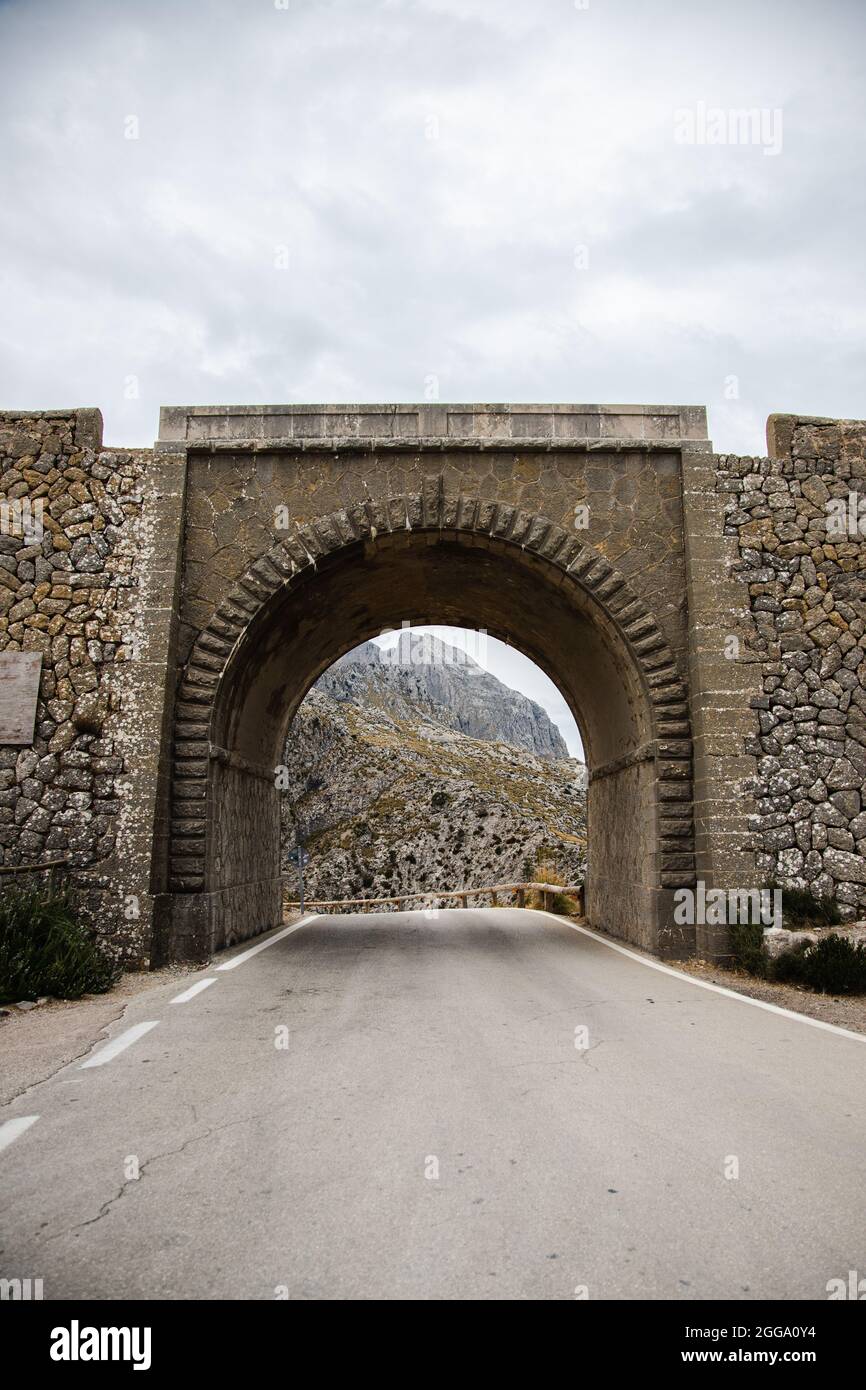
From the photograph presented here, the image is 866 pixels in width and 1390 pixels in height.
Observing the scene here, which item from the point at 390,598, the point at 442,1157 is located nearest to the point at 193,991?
the point at 442,1157

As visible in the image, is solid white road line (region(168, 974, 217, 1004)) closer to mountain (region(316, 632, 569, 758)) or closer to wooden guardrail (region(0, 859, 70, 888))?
wooden guardrail (region(0, 859, 70, 888))

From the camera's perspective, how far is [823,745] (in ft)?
35.8

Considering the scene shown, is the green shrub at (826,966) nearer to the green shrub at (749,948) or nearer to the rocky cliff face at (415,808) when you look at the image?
the green shrub at (749,948)

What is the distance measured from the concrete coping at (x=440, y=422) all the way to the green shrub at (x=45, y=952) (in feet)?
20.2

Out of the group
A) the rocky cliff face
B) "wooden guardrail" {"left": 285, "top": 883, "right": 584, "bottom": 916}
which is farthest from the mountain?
"wooden guardrail" {"left": 285, "top": 883, "right": 584, "bottom": 916}

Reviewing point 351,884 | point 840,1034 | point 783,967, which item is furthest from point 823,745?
point 351,884

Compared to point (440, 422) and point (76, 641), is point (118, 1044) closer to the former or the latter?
point (76, 641)

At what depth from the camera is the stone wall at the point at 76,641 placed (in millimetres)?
10469

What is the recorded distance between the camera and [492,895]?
26.3 meters

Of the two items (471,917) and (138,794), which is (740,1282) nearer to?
(138,794)

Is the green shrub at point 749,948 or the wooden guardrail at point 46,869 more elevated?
the wooden guardrail at point 46,869

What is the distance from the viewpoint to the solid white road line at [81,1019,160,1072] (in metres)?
5.77

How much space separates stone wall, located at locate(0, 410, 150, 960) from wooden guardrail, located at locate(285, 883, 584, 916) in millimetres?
9601

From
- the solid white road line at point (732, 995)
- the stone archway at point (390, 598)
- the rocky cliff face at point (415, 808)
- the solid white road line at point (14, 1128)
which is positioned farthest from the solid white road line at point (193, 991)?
the rocky cliff face at point (415, 808)
